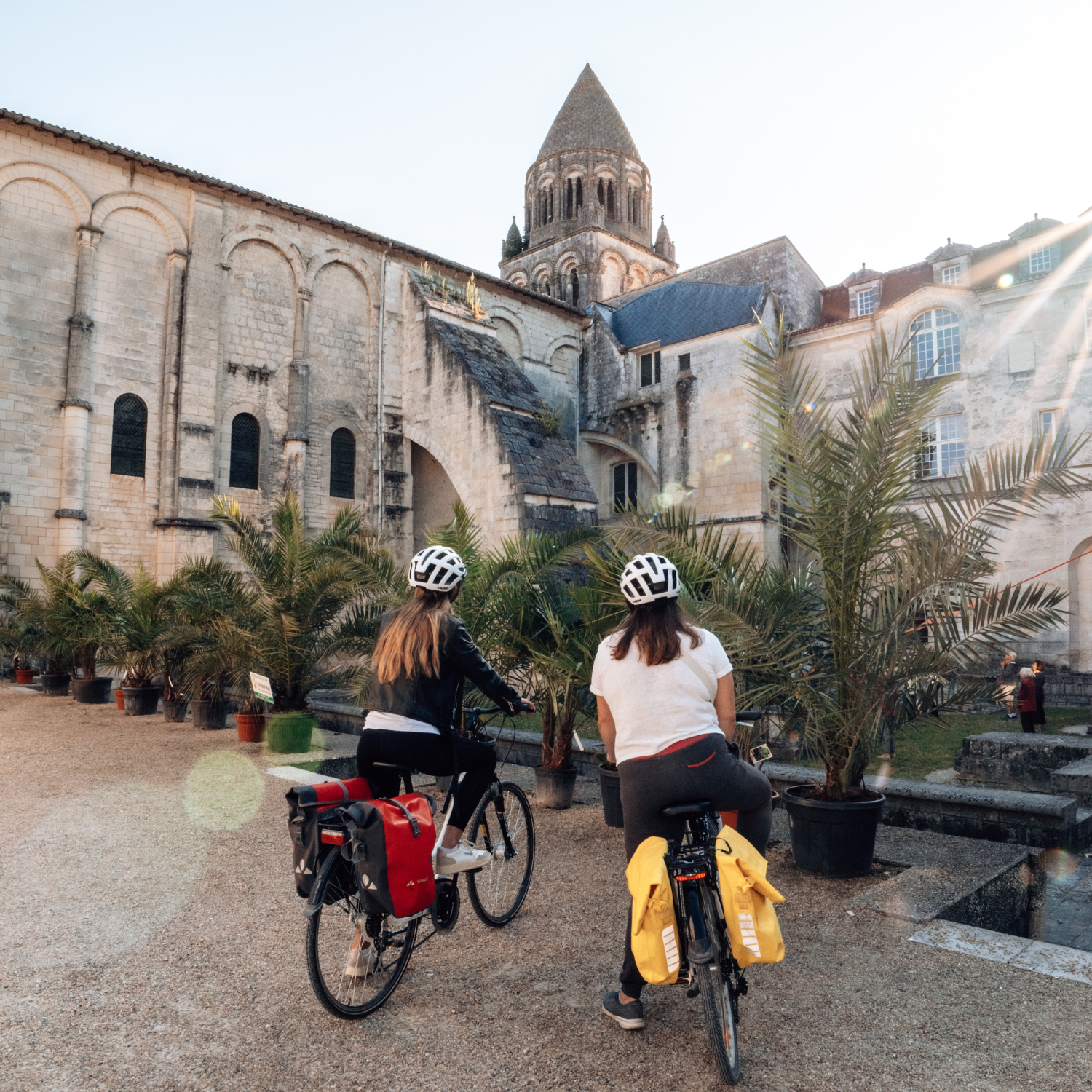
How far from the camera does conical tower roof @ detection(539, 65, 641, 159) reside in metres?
36.4

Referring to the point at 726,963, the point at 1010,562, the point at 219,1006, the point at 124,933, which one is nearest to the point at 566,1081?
the point at 726,963

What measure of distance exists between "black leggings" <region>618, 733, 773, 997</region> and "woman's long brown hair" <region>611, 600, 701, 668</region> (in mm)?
319

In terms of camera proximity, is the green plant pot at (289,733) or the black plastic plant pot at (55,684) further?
the black plastic plant pot at (55,684)

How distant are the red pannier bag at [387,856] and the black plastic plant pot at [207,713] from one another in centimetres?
832

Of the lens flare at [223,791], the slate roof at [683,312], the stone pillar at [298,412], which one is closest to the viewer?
the lens flare at [223,791]

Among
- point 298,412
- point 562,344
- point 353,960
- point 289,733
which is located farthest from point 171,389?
point 353,960

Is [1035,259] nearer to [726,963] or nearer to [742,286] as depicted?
[742,286]

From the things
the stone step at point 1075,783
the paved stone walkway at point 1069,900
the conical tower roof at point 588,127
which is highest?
the conical tower roof at point 588,127

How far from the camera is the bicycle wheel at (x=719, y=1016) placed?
248 cm

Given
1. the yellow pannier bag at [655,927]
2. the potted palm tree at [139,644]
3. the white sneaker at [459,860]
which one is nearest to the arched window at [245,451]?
the potted palm tree at [139,644]

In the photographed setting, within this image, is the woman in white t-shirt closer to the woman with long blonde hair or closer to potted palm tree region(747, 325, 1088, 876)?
the woman with long blonde hair

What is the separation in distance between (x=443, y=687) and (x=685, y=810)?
1.20m

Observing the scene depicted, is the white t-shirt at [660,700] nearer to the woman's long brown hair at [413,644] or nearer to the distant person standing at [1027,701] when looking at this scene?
the woman's long brown hair at [413,644]

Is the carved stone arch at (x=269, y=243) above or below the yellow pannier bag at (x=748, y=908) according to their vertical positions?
above
